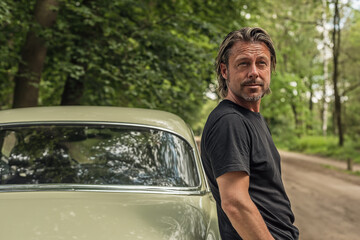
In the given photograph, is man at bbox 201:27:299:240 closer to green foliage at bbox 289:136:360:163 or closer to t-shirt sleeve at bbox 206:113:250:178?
t-shirt sleeve at bbox 206:113:250:178

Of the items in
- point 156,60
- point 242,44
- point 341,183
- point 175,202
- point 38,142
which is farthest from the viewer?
point 341,183

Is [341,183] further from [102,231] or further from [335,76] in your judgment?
[102,231]

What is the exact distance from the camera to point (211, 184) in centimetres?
203

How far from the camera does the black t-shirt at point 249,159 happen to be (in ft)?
5.45

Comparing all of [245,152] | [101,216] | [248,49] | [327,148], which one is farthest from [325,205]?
[327,148]

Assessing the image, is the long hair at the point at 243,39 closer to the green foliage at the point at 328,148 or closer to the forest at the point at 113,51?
the forest at the point at 113,51

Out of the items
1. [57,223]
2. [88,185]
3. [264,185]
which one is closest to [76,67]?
[88,185]

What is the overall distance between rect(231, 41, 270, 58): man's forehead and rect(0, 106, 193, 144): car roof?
1.41 m

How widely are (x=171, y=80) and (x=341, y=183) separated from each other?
7.45m

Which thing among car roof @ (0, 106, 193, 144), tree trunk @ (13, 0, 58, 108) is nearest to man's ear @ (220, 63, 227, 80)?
car roof @ (0, 106, 193, 144)

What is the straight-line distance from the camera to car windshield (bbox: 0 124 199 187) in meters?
2.94

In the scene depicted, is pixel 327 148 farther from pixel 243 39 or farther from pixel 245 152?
pixel 245 152

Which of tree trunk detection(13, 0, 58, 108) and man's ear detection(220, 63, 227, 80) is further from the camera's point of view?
tree trunk detection(13, 0, 58, 108)

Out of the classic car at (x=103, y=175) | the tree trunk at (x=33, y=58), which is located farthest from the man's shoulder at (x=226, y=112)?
the tree trunk at (x=33, y=58)
